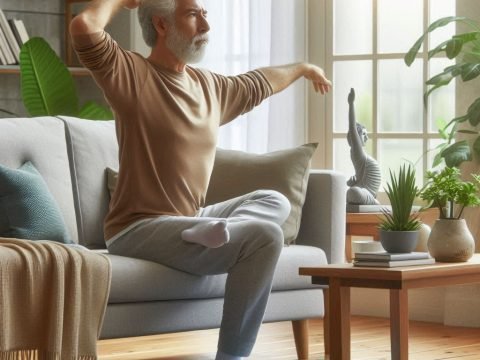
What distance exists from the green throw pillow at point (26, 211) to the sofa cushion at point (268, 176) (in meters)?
0.70

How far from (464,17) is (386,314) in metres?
1.45

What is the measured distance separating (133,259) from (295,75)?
1.11 metres

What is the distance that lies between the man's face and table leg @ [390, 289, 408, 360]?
1.07m

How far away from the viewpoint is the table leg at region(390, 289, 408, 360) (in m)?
3.27

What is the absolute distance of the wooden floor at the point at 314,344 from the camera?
163 inches

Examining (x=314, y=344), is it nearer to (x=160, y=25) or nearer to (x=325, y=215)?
(x=325, y=215)

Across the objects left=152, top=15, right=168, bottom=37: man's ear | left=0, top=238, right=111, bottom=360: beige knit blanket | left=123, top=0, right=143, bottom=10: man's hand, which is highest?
left=123, top=0, right=143, bottom=10: man's hand

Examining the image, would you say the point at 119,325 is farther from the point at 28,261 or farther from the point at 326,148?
the point at 326,148

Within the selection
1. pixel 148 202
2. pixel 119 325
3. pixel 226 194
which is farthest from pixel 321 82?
pixel 119 325

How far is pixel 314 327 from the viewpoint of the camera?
16.3 feet

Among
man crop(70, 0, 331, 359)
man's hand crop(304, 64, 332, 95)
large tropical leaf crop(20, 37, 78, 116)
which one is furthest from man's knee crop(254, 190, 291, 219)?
large tropical leaf crop(20, 37, 78, 116)

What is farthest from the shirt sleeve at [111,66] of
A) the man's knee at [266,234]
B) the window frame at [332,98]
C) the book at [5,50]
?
the book at [5,50]

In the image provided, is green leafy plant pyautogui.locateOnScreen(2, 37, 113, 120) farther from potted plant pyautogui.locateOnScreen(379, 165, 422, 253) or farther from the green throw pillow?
potted plant pyautogui.locateOnScreen(379, 165, 422, 253)

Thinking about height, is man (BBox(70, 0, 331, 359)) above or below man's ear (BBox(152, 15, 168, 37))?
below
